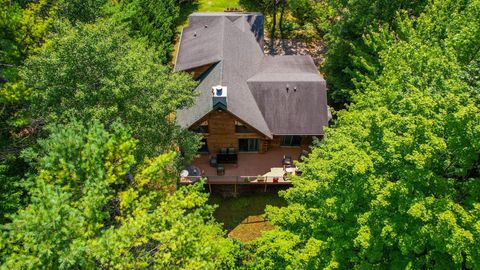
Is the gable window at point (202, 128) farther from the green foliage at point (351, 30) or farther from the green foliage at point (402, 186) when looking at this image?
the green foliage at point (351, 30)

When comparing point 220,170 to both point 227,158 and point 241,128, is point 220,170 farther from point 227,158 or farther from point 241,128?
point 241,128

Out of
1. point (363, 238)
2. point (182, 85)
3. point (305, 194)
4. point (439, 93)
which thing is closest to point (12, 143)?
point (182, 85)

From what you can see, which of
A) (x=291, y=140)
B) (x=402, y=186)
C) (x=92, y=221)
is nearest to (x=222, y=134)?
(x=291, y=140)

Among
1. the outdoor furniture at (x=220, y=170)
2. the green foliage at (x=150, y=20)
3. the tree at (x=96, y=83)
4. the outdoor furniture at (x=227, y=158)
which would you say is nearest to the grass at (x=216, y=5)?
the green foliage at (x=150, y=20)

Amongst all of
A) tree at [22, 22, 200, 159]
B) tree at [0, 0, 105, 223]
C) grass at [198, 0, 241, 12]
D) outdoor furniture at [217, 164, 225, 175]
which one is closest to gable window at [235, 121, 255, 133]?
outdoor furniture at [217, 164, 225, 175]

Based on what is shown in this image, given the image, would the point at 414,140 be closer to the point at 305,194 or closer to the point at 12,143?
the point at 305,194

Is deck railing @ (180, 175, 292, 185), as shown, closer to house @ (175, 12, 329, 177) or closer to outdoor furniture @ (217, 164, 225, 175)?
outdoor furniture @ (217, 164, 225, 175)
